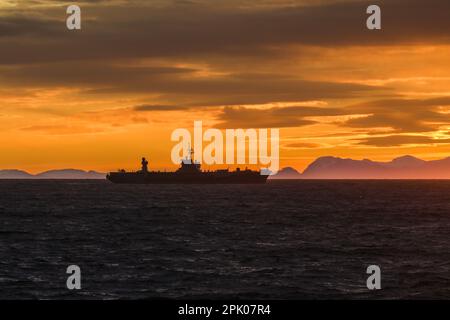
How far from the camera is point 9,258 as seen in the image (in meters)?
42.0

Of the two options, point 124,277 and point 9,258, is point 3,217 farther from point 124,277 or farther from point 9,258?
point 124,277

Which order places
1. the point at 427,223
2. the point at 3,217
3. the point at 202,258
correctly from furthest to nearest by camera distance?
the point at 3,217, the point at 427,223, the point at 202,258

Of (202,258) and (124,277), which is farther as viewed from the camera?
(202,258)

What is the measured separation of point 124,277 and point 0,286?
644 centimetres

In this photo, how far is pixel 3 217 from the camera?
8244cm
